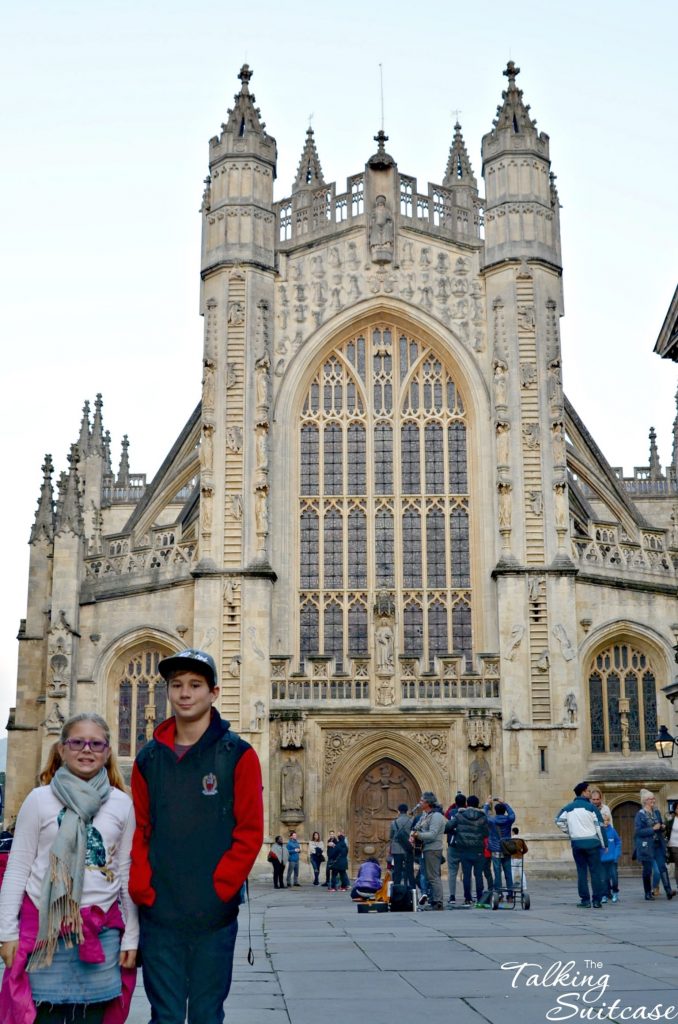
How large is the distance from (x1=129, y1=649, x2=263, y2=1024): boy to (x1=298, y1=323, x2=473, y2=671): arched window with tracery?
22703mm

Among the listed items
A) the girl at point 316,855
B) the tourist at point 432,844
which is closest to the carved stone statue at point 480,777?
the girl at point 316,855

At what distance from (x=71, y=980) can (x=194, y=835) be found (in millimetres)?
678

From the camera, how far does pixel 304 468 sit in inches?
1161

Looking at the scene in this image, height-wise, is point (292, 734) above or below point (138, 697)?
below

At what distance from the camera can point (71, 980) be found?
4.54 metres

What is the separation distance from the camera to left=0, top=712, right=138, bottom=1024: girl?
4.51 meters

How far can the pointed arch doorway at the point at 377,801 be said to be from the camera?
26.9 meters

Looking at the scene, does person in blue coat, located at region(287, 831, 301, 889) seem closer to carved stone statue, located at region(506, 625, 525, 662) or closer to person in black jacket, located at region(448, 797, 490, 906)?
carved stone statue, located at region(506, 625, 525, 662)

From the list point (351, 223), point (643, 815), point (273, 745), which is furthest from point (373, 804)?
Answer: point (351, 223)

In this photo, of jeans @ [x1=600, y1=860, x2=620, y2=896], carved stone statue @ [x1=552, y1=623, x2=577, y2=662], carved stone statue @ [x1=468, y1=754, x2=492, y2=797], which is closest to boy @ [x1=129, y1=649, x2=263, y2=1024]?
jeans @ [x1=600, y1=860, x2=620, y2=896]

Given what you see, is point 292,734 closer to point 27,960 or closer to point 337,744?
point 337,744

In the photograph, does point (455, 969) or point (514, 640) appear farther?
point (514, 640)

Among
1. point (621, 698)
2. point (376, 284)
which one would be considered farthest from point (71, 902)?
point (376, 284)

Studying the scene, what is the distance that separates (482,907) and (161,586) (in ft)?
47.5
